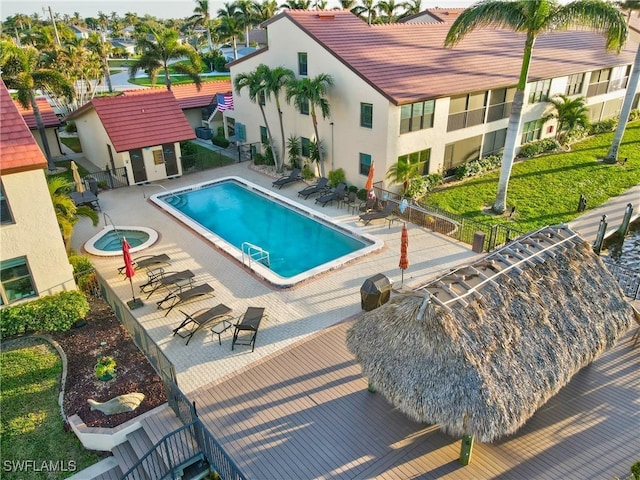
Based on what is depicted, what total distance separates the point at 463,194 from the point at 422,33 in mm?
11464

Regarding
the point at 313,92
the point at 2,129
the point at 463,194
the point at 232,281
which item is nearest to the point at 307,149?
the point at 313,92

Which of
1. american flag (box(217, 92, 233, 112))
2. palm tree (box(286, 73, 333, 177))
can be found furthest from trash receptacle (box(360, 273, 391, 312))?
american flag (box(217, 92, 233, 112))

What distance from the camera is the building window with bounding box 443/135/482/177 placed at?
26062 millimetres

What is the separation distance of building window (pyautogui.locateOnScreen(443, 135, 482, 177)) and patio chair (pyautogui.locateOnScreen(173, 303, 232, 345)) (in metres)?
16.7

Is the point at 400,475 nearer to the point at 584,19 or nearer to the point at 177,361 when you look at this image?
the point at 177,361

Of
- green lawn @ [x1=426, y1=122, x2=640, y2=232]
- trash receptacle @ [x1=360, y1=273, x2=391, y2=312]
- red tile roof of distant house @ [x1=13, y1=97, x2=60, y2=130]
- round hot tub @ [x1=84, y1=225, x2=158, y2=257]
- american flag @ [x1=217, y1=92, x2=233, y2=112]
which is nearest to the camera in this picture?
trash receptacle @ [x1=360, y1=273, x2=391, y2=312]

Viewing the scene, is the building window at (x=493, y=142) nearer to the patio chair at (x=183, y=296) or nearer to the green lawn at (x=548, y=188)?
the green lawn at (x=548, y=188)

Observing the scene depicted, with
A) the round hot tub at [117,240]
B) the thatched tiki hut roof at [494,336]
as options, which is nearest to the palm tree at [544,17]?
the thatched tiki hut roof at [494,336]

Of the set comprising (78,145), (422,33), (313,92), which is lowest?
(78,145)

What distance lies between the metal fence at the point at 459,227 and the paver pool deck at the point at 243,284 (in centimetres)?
45

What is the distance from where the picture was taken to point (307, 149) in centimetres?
2750

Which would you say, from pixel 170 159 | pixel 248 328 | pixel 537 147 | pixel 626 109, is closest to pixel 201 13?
pixel 170 159

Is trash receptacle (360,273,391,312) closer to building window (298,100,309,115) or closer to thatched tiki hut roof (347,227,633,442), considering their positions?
thatched tiki hut roof (347,227,633,442)

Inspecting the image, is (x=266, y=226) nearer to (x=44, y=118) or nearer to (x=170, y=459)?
(x=170, y=459)
